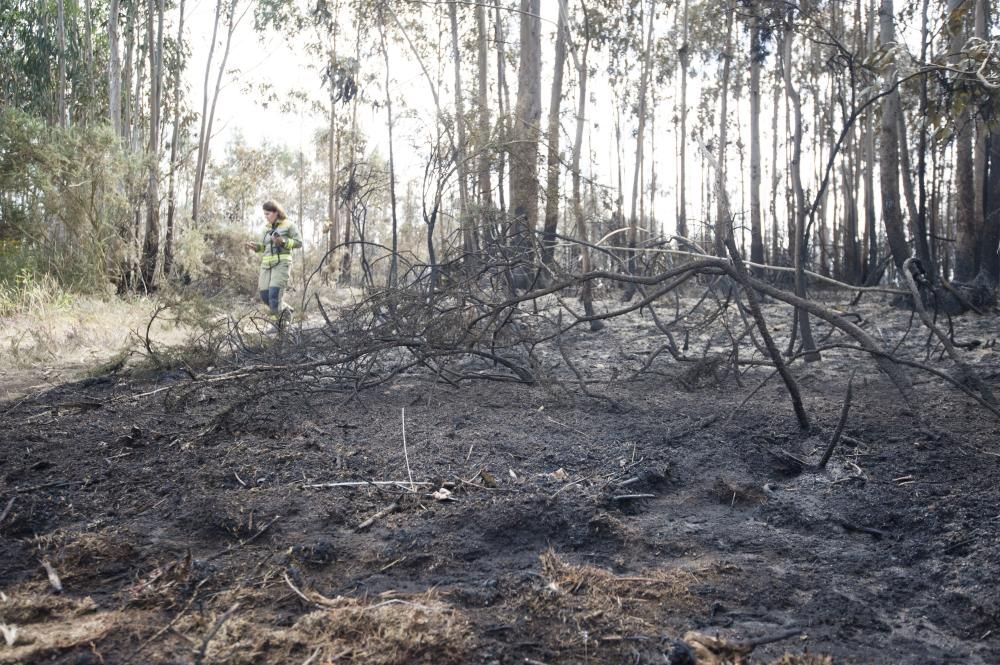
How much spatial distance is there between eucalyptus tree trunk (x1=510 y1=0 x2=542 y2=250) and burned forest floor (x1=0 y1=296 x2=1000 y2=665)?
91.2 inches

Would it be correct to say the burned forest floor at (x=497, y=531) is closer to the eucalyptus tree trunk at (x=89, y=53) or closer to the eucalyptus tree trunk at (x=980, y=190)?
the eucalyptus tree trunk at (x=980, y=190)

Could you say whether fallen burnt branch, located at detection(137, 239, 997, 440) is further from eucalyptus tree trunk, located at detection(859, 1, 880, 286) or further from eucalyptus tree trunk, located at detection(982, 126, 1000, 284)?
eucalyptus tree trunk, located at detection(859, 1, 880, 286)

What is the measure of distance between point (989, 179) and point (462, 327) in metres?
8.86

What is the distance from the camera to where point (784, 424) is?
166 inches

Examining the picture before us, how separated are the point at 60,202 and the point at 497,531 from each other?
10744 millimetres

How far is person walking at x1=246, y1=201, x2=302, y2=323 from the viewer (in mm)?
9398

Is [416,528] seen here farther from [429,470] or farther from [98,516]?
[98,516]

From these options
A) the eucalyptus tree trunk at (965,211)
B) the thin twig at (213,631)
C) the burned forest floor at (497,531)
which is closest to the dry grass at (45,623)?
the burned forest floor at (497,531)

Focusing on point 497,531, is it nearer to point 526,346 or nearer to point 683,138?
point 526,346

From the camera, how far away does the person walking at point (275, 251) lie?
9.40 metres

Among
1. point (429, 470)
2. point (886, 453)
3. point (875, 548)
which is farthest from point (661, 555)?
point (886, 453)

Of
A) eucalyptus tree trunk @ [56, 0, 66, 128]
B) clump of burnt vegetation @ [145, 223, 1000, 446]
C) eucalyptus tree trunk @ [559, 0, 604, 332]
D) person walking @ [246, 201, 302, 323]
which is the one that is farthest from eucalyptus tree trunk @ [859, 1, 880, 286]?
eucalyptus tree trunk @ [56, 0, 66, 128]

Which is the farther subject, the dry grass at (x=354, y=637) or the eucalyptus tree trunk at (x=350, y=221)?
the eucalyptus tree trunk at (x=350, y=221)

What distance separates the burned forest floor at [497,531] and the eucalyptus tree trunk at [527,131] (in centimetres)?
232
